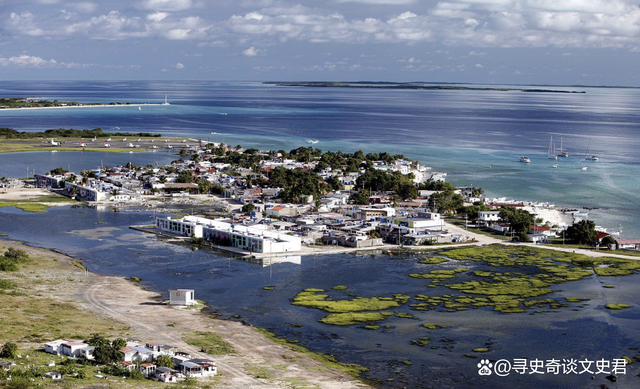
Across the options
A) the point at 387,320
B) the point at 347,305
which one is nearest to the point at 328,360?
the point at 387,320

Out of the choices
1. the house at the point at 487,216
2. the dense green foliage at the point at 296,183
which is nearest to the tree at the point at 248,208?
the dense green foliage at the point at 296,183

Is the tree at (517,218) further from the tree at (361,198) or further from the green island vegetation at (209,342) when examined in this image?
the green island vegetation at (209,342)

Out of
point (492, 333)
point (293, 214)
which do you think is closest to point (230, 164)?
point (293, 214)

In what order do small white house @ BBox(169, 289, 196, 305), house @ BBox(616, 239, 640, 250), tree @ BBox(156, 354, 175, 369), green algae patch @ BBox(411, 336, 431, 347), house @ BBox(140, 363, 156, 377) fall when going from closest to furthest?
house @ BBox(140, 363, 156, 377) < tree @ BBox(156, 354, 175, 369) < green algae patch @ BBox(411, 336, 431, 347) < small white house @ BBox(169, 289, 196, 305) < house @ BBox(616, 239, 640, 250)

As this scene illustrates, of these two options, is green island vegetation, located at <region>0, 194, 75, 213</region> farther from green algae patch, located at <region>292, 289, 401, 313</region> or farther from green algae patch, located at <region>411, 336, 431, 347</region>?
green algae patch, located at <region>411, 336, 431, 347</region>

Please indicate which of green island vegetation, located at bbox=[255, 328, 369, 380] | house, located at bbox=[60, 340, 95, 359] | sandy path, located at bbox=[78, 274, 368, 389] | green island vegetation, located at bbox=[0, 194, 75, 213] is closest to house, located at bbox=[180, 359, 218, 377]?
sandy path, located at bbox=[78, 274, 368, 389]

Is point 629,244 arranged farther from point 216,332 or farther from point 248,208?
point 216,332

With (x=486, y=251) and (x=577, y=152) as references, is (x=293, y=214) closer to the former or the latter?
(x=486, y=251)
